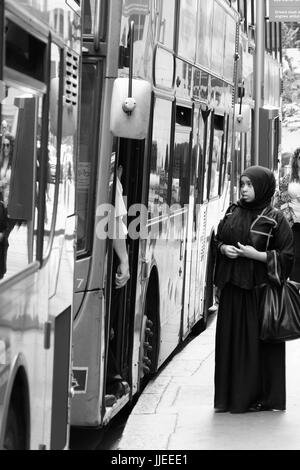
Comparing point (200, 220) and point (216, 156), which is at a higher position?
point (216, 156)

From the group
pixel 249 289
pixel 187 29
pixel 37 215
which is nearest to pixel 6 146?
pixel 37 215

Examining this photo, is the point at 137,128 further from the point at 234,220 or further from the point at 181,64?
the point at 181,64

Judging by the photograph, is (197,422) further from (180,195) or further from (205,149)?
(205,149)

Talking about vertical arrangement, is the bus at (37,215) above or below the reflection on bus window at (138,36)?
below

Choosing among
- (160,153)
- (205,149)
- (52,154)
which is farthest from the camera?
(205,149)

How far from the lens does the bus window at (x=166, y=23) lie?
8.99 metres

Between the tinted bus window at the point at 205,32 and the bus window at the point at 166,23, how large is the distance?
1.85m

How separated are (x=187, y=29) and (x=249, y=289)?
10.2 ft

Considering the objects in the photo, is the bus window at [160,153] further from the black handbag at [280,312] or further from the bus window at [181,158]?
the black handbag at [280,312]

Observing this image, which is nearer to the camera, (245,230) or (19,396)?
(19,396)

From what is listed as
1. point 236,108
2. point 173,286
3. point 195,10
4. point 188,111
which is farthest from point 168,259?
point 236,108

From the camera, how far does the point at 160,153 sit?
910 cm

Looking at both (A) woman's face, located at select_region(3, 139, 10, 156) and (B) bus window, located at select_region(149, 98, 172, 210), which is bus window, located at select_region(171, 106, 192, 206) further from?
(A) woman's face, located at select_region(3, 139, 10, 156)

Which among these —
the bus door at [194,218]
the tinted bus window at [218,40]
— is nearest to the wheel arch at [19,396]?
the bus door at [194,218]
